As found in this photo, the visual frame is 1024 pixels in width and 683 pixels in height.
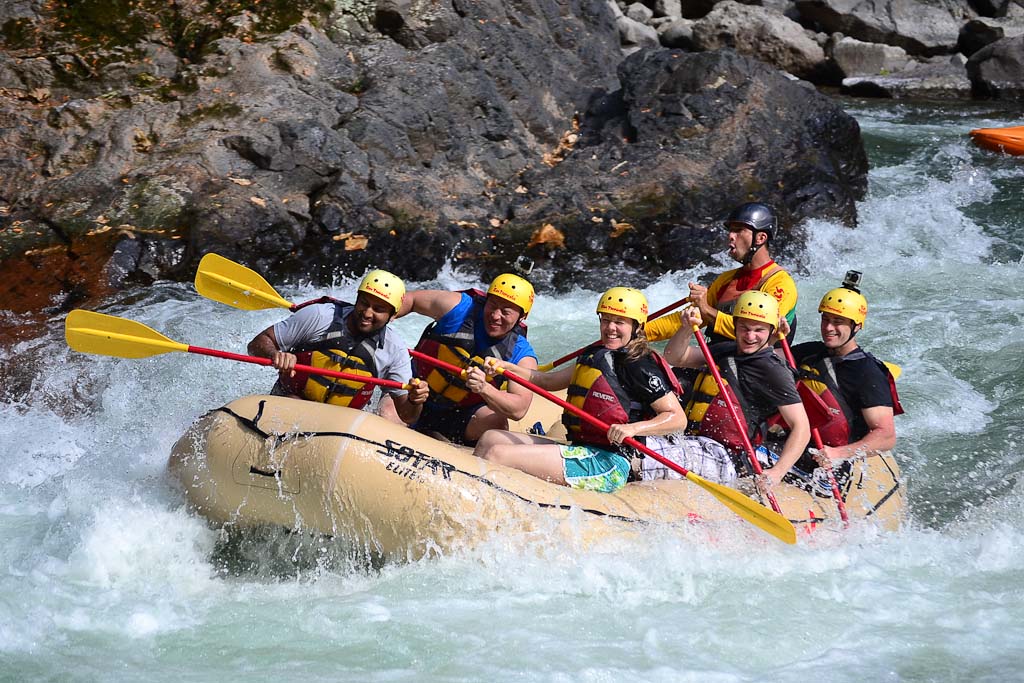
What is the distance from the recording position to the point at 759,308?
4891mm

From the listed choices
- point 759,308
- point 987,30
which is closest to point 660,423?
point 759,308

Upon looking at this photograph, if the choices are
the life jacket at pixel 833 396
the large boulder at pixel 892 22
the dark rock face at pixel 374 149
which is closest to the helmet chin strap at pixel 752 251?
the life jacket at pixel 833 396

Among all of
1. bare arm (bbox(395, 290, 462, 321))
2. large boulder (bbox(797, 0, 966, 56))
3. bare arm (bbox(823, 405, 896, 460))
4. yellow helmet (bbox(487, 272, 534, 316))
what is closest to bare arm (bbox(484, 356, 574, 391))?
yellow helmet (bbox(487, 272, 534, 316))

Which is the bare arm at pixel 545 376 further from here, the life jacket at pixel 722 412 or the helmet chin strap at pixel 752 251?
the helmet chin strap at pixel 752 251

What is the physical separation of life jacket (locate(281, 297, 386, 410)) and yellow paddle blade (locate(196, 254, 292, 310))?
0.83 metres

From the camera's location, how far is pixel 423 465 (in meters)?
4.57

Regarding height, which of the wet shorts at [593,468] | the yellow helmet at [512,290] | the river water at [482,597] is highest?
the yellow helmet at [512,290]

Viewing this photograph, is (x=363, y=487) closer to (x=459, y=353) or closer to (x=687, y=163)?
(x=459, y=353)

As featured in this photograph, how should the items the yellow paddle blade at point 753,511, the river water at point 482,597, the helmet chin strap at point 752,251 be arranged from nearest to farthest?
the river water at point 482,597, the yellow paddle blade at point 753,511, the helmet chin strap at point 752,251

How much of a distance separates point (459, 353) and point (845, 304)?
1891 mm

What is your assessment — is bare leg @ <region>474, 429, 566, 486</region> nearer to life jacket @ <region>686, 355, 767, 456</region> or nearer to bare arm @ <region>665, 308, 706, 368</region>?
life jacket @ <region>686, 355, 767, 456</region>

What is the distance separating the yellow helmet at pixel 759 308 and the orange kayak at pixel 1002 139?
904 cm

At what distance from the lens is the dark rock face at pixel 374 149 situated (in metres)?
8.41

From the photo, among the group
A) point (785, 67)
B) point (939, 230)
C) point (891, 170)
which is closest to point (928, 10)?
point (785, 67)
